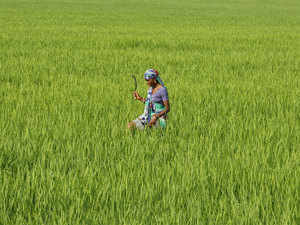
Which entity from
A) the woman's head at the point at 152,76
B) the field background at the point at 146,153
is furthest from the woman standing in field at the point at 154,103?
the field background at the point at 146,153

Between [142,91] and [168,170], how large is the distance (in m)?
2.97

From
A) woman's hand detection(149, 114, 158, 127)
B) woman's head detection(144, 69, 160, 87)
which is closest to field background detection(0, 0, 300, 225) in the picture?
woman's hand detection(149, 114, 158, 127)

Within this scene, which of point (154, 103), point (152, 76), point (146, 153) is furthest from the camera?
point (154, 103)

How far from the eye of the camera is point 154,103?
3523mm

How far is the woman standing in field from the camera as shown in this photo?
344 centimetres

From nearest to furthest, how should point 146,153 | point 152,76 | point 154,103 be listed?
point 146,153 < point 152,76 < point 154,103

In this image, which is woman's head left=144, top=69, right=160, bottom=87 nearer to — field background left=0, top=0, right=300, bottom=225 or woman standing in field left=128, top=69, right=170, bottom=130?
woman standing in field left=128, top=69, right=170, bottom=130

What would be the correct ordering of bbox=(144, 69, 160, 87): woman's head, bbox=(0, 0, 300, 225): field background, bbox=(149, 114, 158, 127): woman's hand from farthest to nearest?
bbox=(149, 114, 158, 127): woman's hand
bbox=(144, 69, 160, 87): woman's head
bbox=(0, 0, 300, 225): field background

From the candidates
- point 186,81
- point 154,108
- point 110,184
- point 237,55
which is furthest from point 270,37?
point 110,184

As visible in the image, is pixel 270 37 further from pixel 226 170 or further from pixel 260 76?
pixel 226 170

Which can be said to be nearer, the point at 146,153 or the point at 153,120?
the point at 146,153

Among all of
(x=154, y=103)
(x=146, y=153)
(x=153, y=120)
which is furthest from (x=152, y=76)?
(x=146, y=153)

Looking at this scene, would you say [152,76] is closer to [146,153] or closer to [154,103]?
[154,103]

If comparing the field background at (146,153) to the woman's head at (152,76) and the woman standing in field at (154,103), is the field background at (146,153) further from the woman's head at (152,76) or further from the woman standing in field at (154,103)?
the woman's head at (152,76)
